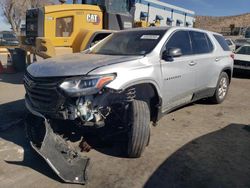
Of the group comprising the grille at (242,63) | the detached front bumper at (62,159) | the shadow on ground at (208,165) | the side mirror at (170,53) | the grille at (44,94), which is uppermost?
the side mirror at (170,53)

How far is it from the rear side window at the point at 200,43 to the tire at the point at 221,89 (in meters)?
0.86

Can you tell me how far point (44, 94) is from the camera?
4.01 m

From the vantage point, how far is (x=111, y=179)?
364 centimetres

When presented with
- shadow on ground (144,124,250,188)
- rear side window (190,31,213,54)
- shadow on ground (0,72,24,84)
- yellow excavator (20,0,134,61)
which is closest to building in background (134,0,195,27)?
yellow excavator (20,0,134,61)

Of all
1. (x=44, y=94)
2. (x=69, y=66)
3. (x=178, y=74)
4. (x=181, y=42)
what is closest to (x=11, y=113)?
(x=44, y=94)

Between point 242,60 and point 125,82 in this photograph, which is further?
point 242,60

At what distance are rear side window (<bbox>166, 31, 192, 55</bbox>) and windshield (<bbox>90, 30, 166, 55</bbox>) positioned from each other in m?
0.21

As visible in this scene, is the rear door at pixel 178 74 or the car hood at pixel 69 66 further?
the rear door at pixel 178 74

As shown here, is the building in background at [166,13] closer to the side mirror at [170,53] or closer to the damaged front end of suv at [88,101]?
the side mirror at [170,53]

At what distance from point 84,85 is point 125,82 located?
0.58m

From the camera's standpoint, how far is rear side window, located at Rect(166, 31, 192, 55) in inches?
202

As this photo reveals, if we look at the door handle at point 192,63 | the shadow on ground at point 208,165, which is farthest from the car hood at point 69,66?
the shadow on ground at point 208,165

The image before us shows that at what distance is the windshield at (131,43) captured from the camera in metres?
4.90

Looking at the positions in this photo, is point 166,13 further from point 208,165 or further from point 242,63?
point 208,165
